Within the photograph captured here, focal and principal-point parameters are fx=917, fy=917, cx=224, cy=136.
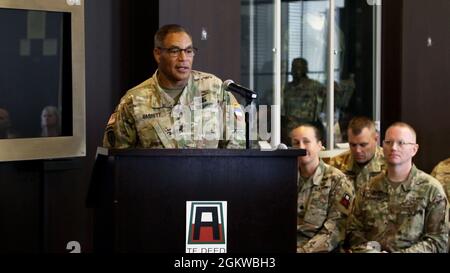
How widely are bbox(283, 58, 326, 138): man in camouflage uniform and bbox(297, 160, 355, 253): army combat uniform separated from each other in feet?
4.77

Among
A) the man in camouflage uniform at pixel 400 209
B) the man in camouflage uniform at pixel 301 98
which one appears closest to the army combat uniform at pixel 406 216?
the man in camouflage uniform at pixel 400 209

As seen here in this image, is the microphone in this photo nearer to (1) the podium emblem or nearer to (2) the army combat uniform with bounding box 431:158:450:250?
(1) the podium emblem

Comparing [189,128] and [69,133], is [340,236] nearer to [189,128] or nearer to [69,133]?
[189,128]

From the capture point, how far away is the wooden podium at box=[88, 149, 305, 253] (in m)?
3.10

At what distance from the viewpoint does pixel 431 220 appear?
159 inches

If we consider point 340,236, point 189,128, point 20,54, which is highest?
point 20,54

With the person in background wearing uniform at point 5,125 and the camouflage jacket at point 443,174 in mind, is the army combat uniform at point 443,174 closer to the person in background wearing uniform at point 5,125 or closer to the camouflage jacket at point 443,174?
the camouflage jacket at point 443,174

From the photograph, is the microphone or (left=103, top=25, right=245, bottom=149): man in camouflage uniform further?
(left=103, top=25, right=245, bottom=149): man in camouflage uniform

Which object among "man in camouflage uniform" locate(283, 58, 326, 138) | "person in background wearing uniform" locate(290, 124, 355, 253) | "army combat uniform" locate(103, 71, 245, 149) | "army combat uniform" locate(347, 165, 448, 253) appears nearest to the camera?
"army combat uniform" locate(103, 71, 245, 149)

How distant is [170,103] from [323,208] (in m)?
0.91

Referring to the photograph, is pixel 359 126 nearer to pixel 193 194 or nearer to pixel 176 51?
pixel 176 51

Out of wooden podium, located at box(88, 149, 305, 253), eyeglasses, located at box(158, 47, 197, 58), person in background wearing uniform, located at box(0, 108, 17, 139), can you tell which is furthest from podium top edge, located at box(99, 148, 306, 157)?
person in background wearing uniform, located at box(0, 108, 17, 139)
